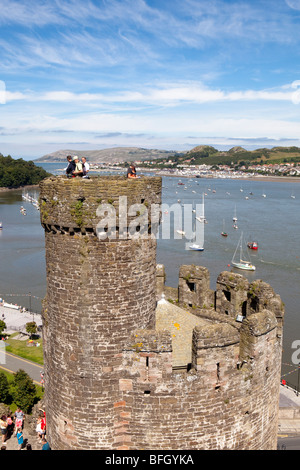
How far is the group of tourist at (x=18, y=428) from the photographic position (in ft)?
42.8

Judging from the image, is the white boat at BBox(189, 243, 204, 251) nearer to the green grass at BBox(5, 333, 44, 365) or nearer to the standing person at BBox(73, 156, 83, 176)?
the green grass at BBox(5, 333, 44, 365)

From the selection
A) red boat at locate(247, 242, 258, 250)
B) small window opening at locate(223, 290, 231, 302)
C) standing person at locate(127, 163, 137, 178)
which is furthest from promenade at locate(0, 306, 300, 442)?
red boat at locate(247, 242, 258, 250)

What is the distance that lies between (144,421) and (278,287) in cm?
3847

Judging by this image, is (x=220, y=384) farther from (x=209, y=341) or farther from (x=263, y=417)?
(x=263, y=417)

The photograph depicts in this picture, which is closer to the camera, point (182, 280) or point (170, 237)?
point (182, 280)

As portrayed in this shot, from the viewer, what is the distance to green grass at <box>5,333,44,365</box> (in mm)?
26984

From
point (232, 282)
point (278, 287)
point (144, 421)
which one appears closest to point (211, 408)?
point (144, 421)

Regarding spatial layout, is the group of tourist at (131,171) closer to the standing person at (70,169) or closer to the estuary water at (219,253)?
the standing person at (70,169)

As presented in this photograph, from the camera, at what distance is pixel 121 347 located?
8102mm

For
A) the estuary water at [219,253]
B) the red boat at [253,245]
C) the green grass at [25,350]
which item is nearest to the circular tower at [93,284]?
the estuary water at [219,253]

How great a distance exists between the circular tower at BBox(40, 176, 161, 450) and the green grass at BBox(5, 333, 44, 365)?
19.4 metres

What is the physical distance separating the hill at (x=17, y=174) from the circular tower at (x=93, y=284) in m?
138

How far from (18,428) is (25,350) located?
15.1 metres

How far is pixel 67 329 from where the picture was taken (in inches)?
324
